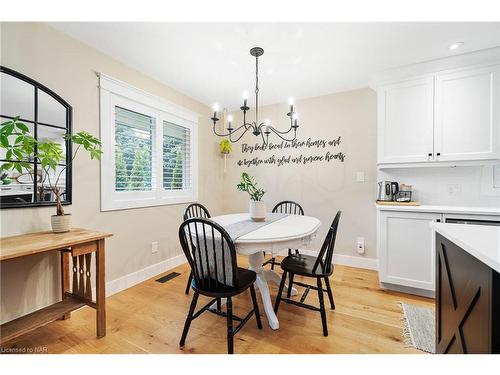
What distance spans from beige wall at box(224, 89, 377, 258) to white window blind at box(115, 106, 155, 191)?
1.73m

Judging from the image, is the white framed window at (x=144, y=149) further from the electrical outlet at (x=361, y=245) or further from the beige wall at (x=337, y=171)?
the electrical outlet at (x=361, y=245)

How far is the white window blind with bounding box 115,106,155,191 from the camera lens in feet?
7.75

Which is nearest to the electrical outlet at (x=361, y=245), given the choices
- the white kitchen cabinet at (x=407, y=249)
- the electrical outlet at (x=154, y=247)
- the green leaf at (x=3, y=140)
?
Result: the white kitchen cabinet at (x=407, y=249)

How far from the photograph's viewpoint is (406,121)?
2.41m

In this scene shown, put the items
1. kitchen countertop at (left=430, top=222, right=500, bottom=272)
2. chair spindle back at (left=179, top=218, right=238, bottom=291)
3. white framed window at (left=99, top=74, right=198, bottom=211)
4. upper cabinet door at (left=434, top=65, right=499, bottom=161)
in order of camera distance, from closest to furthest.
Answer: kitchen countertop at (left=430, top=222, right=500, bottom=272), chair spindle back at (left=179, top=218, right=238, bottom=291), upper cabinet door at (left=434, top=65, right=499, bottom=161), white framed window at (left=99, top=74, right=198, bottom=211)

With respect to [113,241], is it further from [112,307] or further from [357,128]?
[357,128]

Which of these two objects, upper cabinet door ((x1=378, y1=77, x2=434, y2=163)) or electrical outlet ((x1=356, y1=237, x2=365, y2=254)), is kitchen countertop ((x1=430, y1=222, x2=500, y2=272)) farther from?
electrical outlet ((x1=356, y1=237, x2=365, y2=254))

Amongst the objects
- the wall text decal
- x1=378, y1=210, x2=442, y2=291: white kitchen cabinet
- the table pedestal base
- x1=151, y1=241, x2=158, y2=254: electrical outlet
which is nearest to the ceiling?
the wall text decal

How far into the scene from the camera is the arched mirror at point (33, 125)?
1.57 m

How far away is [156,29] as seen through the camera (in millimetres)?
1830

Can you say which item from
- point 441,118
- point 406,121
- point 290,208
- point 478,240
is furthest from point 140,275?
point 441,118

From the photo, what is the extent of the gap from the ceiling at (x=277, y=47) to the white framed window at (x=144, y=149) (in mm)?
389

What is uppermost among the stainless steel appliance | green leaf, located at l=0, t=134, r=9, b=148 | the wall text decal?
the wall text decal

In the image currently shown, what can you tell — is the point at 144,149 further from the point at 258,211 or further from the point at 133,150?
the point at 258,211
